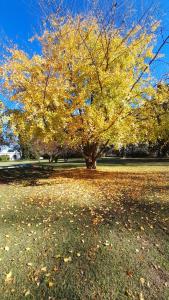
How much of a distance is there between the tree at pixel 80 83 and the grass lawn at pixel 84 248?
172 inches

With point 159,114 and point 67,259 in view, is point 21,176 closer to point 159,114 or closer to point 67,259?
point 159,114

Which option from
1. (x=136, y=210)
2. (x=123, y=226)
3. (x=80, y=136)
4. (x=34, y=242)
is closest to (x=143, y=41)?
(x=80, y=136)

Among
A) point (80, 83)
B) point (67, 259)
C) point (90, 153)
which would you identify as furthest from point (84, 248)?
point (90, 153)

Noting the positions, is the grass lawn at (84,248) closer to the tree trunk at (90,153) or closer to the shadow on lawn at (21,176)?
the shadow on lawn at (21,176)

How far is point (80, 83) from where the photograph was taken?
13.4m

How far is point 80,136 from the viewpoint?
1329 centimetres

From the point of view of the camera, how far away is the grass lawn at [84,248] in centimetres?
426

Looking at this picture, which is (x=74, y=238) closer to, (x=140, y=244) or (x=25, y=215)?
(x=140, y=244)

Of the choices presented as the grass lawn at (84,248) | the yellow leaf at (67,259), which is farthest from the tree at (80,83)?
the yellow leaf at (67,259)

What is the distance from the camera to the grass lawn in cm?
426

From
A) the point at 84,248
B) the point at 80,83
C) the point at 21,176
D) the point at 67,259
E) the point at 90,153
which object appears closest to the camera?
the point at 67,259

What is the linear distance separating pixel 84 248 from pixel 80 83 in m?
9.45

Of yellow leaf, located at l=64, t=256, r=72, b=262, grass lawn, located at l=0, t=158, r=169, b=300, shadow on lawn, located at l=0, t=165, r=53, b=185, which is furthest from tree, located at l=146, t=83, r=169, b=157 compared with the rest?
yellow leaf, located at l=64, t=256, r=72, b=262

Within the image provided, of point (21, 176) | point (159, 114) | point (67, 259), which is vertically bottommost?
point (67, 259)
